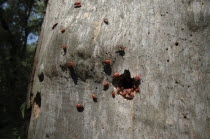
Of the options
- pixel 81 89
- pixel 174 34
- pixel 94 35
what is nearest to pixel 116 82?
pixel 81 89

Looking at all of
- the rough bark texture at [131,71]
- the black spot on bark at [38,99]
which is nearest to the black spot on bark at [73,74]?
the rough bark texture at [131,71]

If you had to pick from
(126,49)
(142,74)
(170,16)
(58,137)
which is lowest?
(58,137)

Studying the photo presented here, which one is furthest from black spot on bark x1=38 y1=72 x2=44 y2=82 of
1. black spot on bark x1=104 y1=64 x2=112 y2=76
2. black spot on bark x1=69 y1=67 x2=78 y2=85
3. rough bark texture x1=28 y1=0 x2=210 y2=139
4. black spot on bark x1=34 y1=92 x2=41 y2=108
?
black spot on bark x1=104 y1=64 x2=112 y2=76

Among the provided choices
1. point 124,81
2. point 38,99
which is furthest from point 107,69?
point 38,99

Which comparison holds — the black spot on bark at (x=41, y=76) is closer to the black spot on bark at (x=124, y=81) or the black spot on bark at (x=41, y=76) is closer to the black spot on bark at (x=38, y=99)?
the black spot on bark at (x=38, y=99)

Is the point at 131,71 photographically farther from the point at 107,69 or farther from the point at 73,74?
the point at 73,74

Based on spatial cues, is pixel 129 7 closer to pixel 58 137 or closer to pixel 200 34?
pixel 200 34
